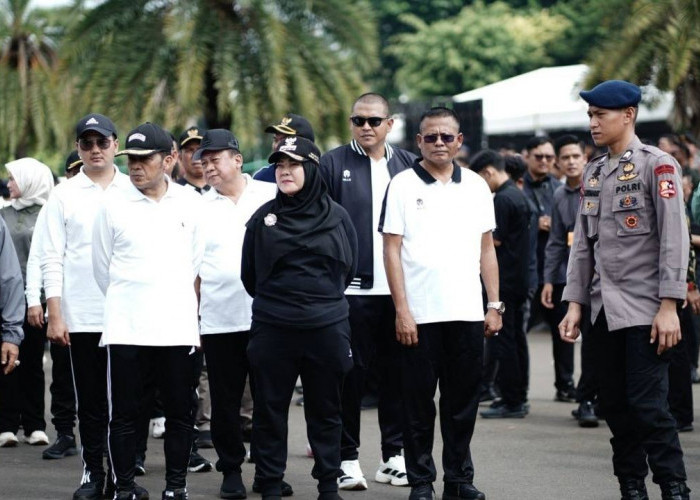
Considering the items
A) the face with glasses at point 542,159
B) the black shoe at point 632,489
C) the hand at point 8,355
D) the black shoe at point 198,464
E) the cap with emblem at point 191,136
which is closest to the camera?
the black shoe at point 632,489

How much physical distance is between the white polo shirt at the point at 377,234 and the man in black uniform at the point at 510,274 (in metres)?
2.83

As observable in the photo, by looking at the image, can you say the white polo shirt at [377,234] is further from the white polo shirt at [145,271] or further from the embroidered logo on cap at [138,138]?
the embroidered logo on cap at [138,138]

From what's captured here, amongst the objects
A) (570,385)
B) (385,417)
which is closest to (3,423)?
(385,417)

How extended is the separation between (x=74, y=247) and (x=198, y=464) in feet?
5.40

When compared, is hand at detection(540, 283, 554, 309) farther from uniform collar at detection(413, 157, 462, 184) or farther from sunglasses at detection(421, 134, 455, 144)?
sunglasses at detection(421, 134, 455, 144)

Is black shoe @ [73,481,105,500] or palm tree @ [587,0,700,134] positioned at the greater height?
palm tree @ [587,0,700,134]

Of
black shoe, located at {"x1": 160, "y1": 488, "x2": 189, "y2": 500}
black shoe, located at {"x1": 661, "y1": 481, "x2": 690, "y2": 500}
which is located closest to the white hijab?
black shoe, located at {"x1": 160, "y1": 488, "x2": 189, "y2": 500}

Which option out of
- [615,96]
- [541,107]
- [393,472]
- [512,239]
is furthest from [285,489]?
[541,107]

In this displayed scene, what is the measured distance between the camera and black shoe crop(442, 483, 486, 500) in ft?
23.9

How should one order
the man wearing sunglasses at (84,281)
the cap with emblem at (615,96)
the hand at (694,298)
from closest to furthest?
the cap with emblem at (615,96) → the man wearing sunglasses at (84,281) → the hand at (694,298)

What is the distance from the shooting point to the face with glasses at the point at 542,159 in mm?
12086

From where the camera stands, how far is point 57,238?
25.5ft

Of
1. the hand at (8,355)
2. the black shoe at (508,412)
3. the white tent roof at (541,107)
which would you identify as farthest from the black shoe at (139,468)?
the white tent roof at (541,107)

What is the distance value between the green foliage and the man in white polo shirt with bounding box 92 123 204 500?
41.9m
